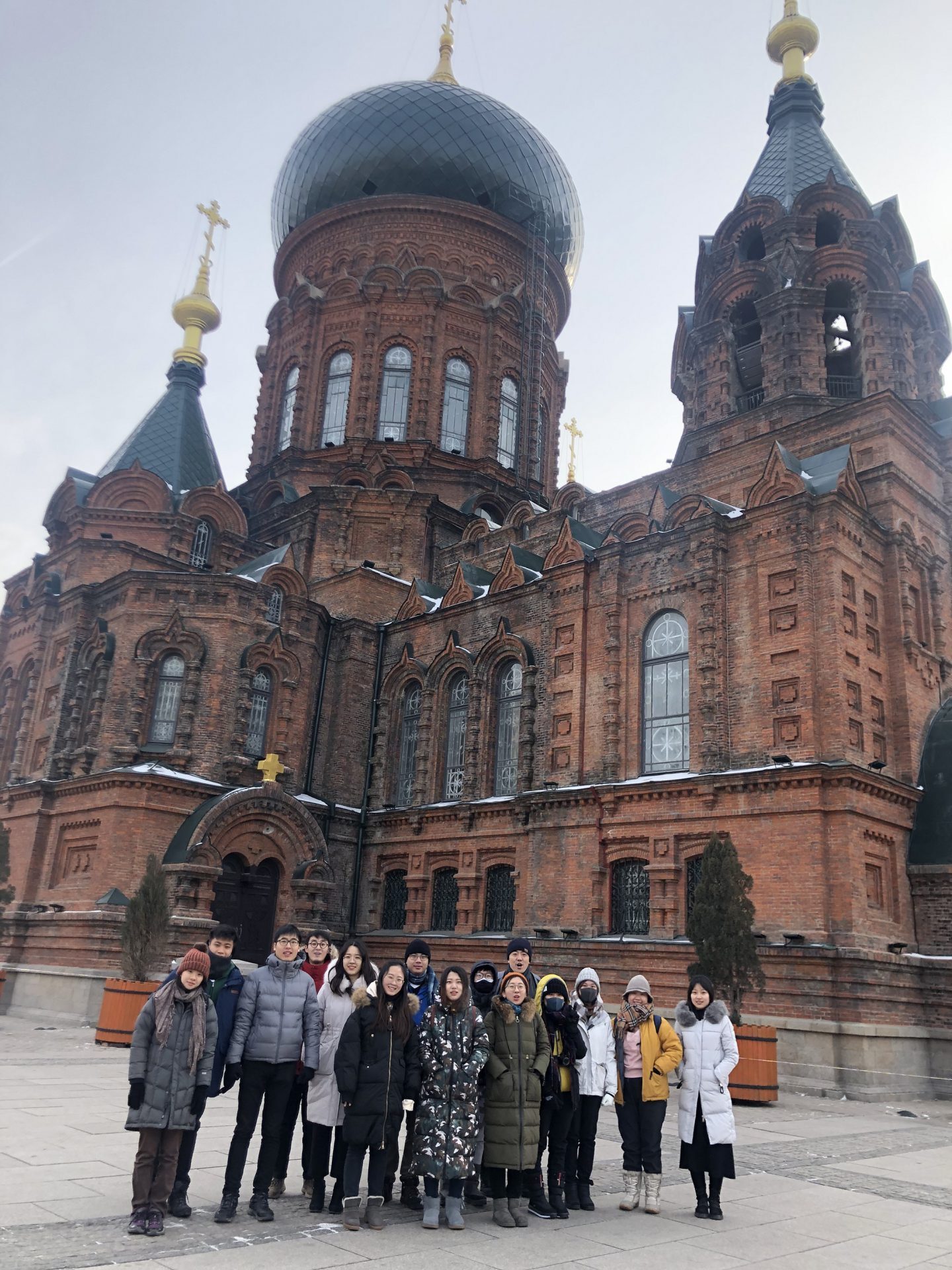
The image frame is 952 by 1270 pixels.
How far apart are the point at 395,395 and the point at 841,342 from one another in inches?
478

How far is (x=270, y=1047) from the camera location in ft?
20.2

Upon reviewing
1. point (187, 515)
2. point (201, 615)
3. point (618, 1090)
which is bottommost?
point (618, 1090)

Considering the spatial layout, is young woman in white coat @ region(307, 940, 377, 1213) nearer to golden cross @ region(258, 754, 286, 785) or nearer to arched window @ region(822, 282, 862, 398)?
golden cross @ region(258, 754, 286, 785)

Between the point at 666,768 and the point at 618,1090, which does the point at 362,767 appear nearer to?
the point at 666,768

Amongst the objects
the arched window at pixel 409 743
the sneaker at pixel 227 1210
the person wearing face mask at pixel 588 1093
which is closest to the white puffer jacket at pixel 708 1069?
the person wearing face mask at pixel 588 1093

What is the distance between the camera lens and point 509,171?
103 ft

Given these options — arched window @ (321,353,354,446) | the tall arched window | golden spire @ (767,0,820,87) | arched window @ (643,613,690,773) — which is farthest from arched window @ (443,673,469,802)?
golden spire @ (767,0,820,87)

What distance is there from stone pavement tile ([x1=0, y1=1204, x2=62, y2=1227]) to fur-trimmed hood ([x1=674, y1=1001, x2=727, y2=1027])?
3.93 meters

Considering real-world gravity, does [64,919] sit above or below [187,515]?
below

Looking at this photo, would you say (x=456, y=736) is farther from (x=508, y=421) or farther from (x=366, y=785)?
(x=508, y=421)

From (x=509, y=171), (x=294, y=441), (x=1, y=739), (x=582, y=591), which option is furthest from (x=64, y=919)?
(x=509, y=171)

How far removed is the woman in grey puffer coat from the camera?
18.6ft

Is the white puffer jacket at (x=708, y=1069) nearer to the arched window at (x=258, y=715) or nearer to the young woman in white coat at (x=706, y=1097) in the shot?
the young woman in white coat at (x=706, y=1097)

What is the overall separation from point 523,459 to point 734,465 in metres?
9.51
